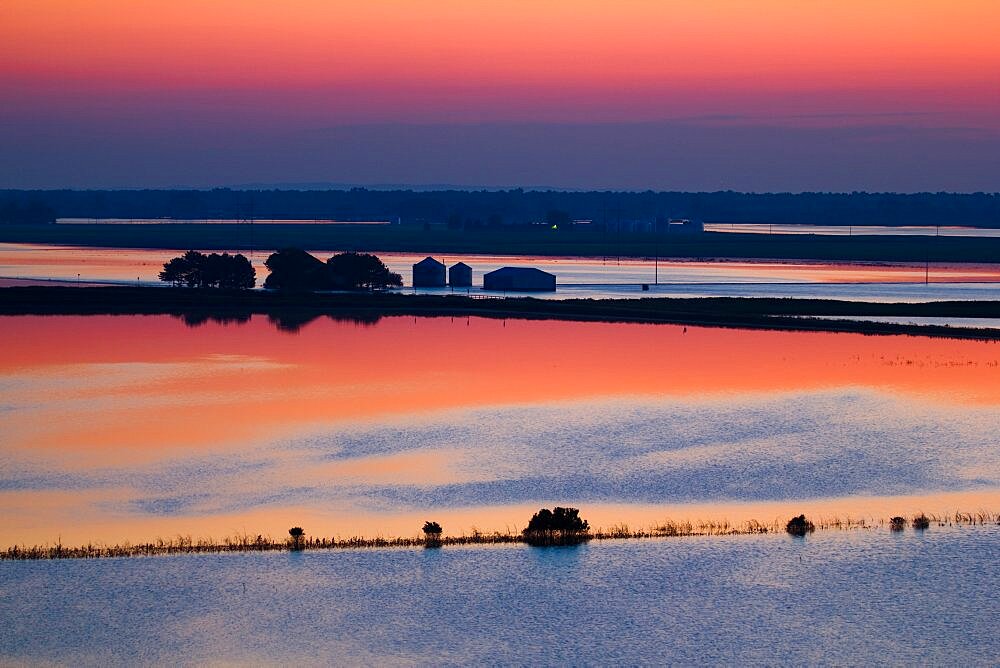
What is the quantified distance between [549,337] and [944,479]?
26.2m

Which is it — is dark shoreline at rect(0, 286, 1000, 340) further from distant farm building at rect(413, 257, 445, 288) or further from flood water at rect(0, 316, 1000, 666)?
flood water at rect(0, 316, 1000, 666)

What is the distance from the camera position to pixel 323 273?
71062 millimetres

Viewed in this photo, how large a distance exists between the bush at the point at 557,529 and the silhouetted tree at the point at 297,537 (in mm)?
3133

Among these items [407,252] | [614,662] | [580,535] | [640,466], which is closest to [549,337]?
[640,466]

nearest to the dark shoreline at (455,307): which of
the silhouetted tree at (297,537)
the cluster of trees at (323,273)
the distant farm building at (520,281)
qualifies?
the cluster of trees at (323,273)

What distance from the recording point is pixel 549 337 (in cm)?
4966

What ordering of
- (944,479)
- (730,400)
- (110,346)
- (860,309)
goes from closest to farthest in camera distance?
(944,479), (730,400), (110,346), (860,309)

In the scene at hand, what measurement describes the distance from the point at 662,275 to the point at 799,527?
71.8m

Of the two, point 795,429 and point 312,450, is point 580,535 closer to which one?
point 312,450

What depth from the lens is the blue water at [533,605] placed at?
51.2ft

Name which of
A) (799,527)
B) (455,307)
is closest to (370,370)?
(799,527)

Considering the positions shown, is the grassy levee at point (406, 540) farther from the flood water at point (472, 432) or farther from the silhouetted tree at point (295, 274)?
the silhouetted tree at point (295, 274)

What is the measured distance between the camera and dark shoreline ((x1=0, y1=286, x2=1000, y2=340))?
56.8 m

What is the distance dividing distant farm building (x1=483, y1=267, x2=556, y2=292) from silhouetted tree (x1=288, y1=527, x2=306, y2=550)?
52.3 metres
